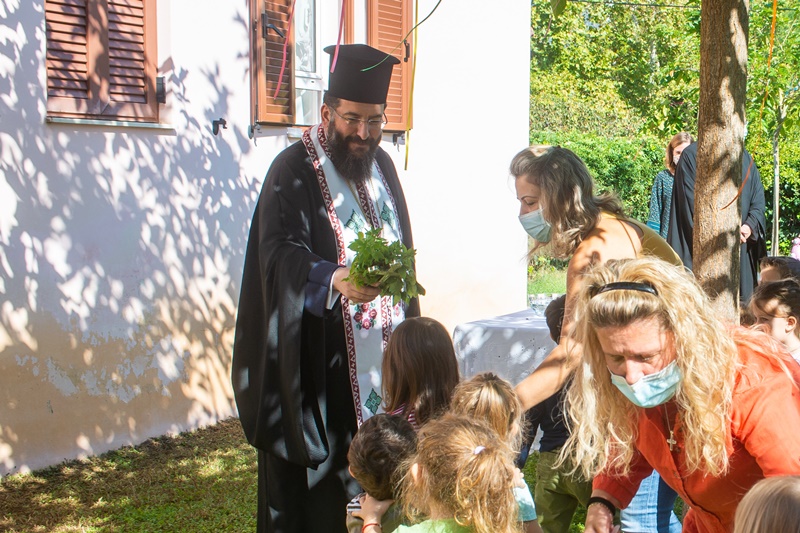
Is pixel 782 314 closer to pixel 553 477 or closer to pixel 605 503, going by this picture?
pixel 553 477

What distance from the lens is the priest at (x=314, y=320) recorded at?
361cm

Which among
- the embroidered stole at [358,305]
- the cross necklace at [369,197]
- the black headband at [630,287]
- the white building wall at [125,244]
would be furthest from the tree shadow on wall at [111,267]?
the black headband at [630,287]

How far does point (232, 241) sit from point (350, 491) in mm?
3739

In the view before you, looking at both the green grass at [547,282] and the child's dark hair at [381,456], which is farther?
the green grass at [547,282]

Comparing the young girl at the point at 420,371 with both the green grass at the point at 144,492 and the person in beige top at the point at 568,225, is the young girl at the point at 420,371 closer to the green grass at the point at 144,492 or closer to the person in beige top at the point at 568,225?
the person in beige top at the point at 568,225

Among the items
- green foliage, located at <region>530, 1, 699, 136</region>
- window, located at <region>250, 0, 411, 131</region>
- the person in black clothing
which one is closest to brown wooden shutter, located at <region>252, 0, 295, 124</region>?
window, located at <region>250, 0, 411, 131</region>

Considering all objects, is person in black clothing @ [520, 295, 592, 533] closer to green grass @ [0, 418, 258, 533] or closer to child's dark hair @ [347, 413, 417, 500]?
child's dark hair @ [347, 413, 417, 500]

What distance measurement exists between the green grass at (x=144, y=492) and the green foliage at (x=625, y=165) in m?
12.4

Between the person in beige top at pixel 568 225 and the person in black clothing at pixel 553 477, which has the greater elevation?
the person in beige top at pixel 568 225

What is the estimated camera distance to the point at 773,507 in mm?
1914

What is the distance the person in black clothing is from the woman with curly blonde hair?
4.50ft

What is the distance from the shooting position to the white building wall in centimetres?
574

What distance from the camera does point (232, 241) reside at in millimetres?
7246

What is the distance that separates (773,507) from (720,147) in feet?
5.83
